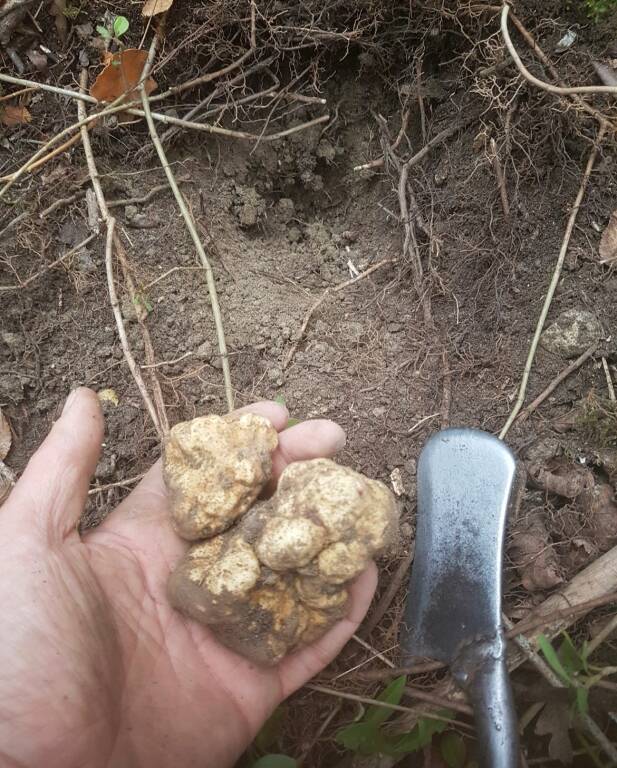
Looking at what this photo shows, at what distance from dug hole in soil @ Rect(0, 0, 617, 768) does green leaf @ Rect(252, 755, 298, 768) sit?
382mm

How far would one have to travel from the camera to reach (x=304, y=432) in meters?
1.71

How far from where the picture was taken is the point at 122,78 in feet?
6.89

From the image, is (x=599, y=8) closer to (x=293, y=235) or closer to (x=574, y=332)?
(x=574, y=332)

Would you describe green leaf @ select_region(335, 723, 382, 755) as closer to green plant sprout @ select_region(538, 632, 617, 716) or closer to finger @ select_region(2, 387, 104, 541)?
green plant sprout @ select_region(538, 632, 617, 716)

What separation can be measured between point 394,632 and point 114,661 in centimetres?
79

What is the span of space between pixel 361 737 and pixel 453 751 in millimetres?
276

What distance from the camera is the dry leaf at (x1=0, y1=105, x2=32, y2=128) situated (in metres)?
2.20

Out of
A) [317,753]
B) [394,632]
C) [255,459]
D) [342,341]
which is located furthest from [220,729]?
[342,341]

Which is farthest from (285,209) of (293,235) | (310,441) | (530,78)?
(310,441)

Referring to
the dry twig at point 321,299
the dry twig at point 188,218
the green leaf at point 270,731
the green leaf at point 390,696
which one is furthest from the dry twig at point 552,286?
the green leaf at point 270,731

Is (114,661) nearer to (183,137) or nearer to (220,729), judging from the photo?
(220,729)

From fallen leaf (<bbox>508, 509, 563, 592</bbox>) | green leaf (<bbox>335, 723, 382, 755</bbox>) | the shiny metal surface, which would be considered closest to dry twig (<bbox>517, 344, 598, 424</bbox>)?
the shiny metal surface

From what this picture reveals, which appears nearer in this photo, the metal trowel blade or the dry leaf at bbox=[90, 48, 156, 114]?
the metal trowel blade

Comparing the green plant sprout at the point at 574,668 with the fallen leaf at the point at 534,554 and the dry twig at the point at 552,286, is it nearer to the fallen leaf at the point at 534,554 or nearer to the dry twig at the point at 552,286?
the fallen leaf at the point at 534,554
